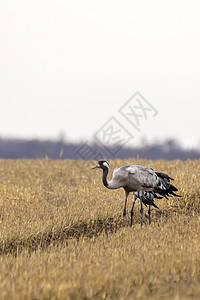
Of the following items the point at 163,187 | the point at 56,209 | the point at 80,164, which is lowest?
the point at 56,209

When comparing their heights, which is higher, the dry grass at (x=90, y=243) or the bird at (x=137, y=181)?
the bird at (x=137, y=181)

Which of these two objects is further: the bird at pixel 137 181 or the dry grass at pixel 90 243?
the bird at pixel 137 181

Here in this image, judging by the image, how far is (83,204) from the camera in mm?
10695

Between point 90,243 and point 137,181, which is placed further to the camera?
point 137,181

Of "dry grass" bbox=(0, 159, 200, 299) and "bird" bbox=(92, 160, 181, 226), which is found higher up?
"bird" bbox=(92, 160, 181, 226)

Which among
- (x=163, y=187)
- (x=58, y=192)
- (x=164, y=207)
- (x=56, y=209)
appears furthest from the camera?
(x=58, y=192)

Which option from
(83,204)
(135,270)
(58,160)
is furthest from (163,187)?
(58,160)

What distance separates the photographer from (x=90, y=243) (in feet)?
24.6

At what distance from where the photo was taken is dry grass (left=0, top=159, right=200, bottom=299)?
4551 millimetres

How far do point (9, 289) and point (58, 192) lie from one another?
8.29m

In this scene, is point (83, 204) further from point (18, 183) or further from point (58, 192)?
point (18, 183)

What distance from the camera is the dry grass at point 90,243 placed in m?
4.55

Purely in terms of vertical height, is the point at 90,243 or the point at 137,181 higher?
the point at 137,181

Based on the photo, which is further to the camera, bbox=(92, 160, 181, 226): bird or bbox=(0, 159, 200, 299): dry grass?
bbox=(92, 160, 181, 226): bird
